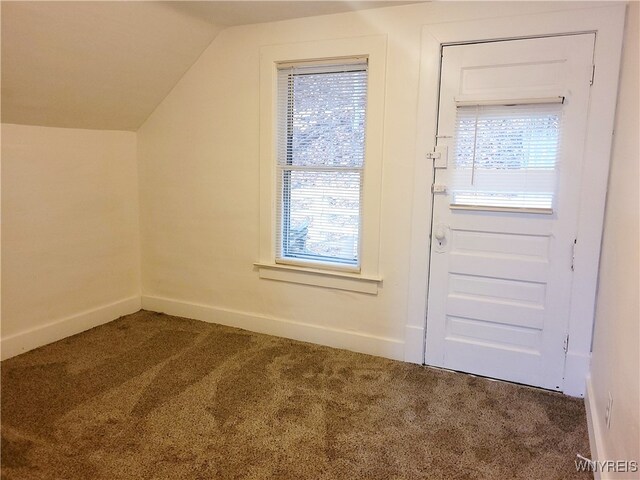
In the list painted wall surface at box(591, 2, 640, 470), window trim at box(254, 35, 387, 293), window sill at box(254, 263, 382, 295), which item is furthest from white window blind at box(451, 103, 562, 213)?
window sill at box(254, 263, 382, 295)

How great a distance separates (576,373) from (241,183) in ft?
8.24

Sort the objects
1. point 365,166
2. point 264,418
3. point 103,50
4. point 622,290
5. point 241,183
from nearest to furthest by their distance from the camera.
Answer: point 622,290 < point 264,418 < point 103,50 < point 365,166 < point 241,183

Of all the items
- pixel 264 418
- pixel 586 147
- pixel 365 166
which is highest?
pixel 586 147

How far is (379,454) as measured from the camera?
6.85ft

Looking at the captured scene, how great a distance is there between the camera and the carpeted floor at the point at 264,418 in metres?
2.00

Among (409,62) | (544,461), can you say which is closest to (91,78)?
(409,62)

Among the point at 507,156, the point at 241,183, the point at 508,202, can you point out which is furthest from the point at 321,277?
the point at 507,156

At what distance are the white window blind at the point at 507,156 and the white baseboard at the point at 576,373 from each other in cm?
86

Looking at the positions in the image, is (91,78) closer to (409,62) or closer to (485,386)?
(409,62)

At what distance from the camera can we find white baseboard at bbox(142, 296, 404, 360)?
3.12 meters

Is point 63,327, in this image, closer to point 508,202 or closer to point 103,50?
point 103,50

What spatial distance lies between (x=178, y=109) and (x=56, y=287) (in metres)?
1.60

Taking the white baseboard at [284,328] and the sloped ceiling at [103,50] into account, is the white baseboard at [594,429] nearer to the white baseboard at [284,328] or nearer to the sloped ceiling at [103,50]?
the white baseboard at [284,328]

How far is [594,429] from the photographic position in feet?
6.97
